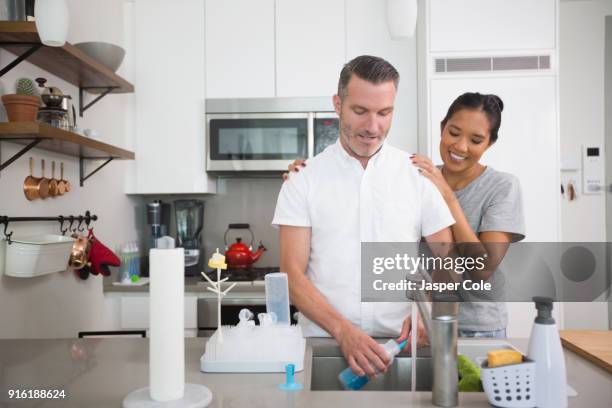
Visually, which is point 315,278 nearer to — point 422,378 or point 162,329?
point 422,378

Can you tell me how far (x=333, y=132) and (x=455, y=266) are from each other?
1138 millimetres

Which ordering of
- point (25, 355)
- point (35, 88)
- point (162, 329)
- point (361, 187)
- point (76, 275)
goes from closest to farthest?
point (162, 329) → point (25, 355) → point (361, 187) → point (35, 88) → point (76, 275)

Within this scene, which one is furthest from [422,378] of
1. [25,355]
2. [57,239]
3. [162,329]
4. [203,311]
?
[203,311]

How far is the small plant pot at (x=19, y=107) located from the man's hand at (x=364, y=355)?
1210mm

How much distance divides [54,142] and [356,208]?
1117mm

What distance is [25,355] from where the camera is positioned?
1310mm

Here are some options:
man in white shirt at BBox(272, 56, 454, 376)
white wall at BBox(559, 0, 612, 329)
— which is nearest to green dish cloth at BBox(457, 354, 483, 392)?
man in white shirt at BBox(272, 56, 454, 376)

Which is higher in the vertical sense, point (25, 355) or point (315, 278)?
point (315, 278)

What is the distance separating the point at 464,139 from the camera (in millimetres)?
2260

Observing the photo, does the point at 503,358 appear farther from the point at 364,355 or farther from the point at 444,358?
the point at 364,355

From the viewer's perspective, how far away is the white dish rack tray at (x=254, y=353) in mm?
1133

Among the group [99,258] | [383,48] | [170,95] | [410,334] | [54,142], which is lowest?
[410,334]

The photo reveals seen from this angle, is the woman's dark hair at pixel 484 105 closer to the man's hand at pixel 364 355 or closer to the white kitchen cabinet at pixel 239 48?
the white kitchen cabinet at pixel 239 48

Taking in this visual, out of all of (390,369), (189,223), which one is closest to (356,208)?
(390,369)
